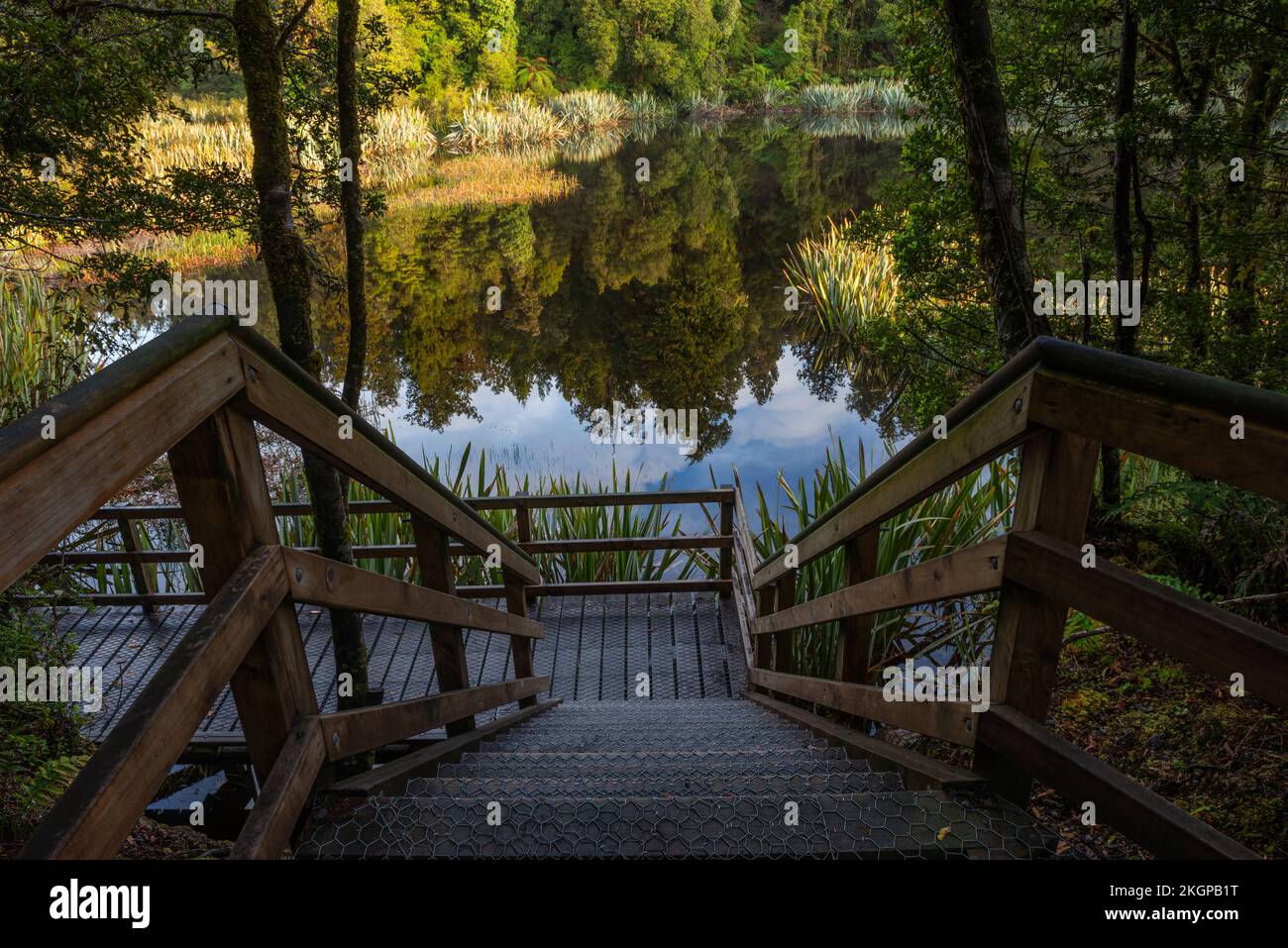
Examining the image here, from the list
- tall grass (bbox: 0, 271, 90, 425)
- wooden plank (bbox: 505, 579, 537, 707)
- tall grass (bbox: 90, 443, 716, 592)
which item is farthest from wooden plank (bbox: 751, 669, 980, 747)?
tall grass (bbox: 0, 271, 90, 425)

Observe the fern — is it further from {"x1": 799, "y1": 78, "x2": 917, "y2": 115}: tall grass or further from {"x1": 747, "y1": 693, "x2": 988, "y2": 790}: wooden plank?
{"x1": 799, "y1": 78, "x2": 917, "y2": 115}: tall grass

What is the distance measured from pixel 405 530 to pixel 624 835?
546 cm

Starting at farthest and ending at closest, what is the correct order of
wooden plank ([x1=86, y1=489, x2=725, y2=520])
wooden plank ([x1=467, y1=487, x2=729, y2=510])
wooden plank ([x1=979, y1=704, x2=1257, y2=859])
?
wooden plank ([x1=467, y1=487, x2=729, y2=510]) → wooden plank ([x1=86, y1=489, x2=725, y2=520]) → wooden plank ([x1=979, y1=704, x2=1257, y2=859])

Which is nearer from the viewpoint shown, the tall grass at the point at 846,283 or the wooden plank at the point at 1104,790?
the wooden plank at the point at 1104,790

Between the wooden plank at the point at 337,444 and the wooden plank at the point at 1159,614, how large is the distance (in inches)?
58.4

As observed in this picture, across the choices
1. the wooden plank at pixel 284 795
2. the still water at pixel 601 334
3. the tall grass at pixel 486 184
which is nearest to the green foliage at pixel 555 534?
the still water at pixel 601 334

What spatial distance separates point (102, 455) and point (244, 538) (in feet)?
1.45

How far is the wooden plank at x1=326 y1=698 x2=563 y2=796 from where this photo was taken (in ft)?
6.05

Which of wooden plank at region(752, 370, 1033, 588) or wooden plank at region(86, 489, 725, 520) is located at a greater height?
wooden plank at region(752, 370, 1033, 588)

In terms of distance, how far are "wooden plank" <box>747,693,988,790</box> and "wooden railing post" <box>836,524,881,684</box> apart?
22cm

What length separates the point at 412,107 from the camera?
1047 inches

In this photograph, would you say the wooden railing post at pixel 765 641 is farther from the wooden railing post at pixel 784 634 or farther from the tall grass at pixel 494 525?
the tall grass at pixel 494 525

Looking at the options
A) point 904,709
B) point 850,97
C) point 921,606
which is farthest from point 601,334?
point 850,97

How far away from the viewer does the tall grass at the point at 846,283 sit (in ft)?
40.3
